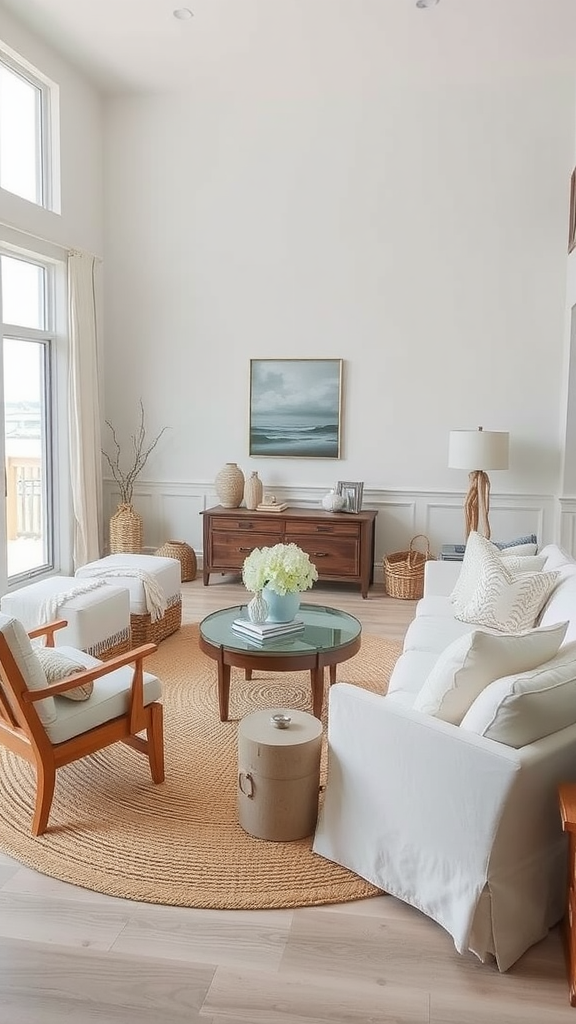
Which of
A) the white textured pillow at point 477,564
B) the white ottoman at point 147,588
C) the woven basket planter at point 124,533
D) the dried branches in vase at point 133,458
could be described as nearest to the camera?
the white textured pillow at point 477,564

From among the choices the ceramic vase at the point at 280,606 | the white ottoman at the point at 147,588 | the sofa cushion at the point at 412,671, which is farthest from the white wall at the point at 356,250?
the sofa cushion at the point at 412,671

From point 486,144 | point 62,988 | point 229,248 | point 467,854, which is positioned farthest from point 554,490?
point 62,988

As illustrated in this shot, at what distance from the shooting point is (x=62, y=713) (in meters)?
2.85

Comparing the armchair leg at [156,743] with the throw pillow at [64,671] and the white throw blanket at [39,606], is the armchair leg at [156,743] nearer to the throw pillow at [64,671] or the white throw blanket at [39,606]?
the throw pillow at [64,671]

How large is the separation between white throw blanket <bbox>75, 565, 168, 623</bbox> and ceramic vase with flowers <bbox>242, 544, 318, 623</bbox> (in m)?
1.26

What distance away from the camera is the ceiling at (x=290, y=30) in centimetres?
520

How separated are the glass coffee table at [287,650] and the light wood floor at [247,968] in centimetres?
123

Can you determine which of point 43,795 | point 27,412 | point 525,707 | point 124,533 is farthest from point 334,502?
point 525,707

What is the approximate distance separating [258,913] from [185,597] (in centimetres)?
406

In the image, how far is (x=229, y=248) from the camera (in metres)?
6.89

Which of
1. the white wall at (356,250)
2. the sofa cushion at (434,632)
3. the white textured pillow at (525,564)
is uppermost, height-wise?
the white wall at (356,250)

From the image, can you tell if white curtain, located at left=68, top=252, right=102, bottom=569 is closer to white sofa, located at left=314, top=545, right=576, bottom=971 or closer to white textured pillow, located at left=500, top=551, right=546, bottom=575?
white textured pillow, located at left=500, top=551, right=546, bottom=575

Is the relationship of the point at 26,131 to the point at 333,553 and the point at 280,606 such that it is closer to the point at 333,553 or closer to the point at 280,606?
the point at 333,553

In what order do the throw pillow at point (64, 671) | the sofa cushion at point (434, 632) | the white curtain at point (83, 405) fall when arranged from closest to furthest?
the throw pillow at point (64, 671) → the sofa cushion at point (434, 632) → the white curtain at point (83, 405)
